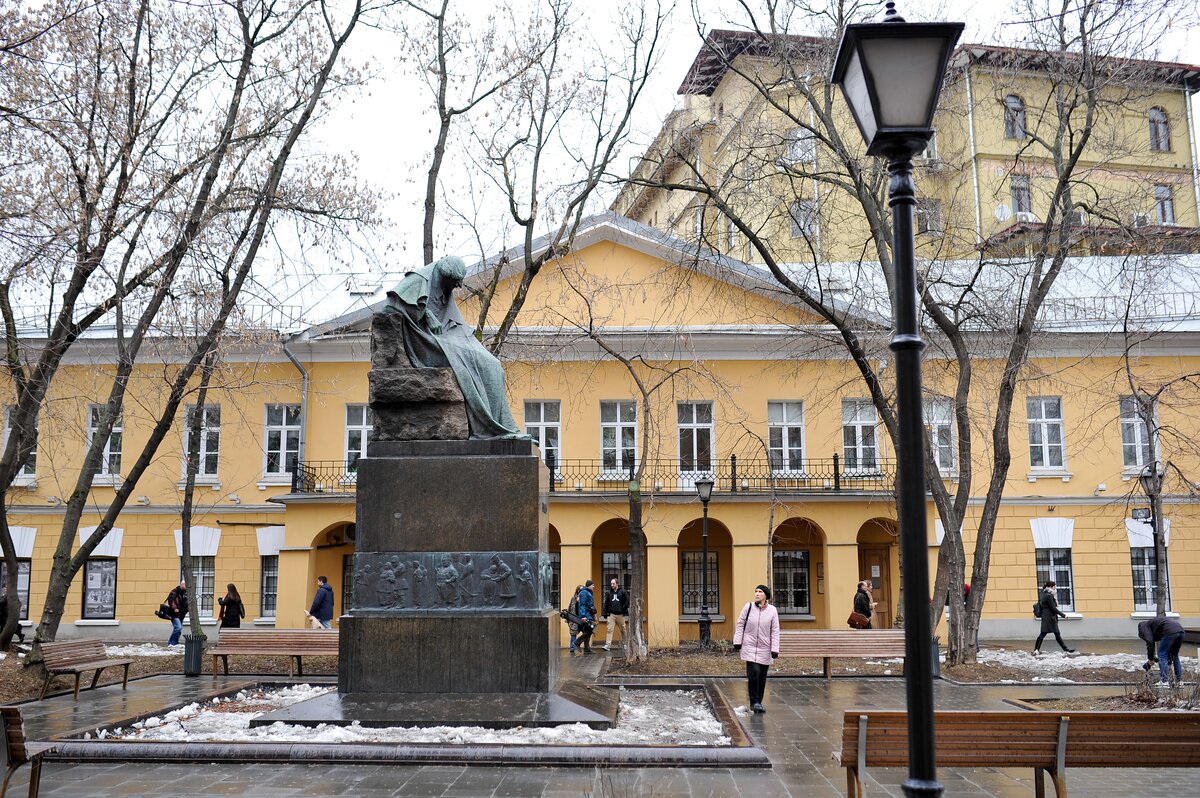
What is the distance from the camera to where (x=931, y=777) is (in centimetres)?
343

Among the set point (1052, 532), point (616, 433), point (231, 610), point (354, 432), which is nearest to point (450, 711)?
point (231, 610)

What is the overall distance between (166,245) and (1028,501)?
1997 cm

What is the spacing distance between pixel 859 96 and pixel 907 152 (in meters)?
0.28

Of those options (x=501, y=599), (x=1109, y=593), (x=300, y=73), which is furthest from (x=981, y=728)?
(x=1109, y=593)

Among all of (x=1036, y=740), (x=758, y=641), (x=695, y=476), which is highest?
(x=695, y=476)

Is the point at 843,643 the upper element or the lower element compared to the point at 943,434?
lower

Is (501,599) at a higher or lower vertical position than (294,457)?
lower

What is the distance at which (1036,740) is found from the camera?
6.61 metres

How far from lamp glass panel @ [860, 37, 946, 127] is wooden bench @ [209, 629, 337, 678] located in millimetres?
11951

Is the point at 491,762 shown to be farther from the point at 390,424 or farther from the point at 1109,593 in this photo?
the point at 1109,593

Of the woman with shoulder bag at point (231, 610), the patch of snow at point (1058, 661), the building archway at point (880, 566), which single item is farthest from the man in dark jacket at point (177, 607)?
the patch of snow at point (1058, 661)

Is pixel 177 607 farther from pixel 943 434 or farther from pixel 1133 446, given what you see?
pixel 1133 446

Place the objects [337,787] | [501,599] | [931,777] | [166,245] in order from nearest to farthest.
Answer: [931,777] < [337,787] < [501,599] < [166,245]

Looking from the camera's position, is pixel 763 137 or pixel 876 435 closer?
pixel 763 137
